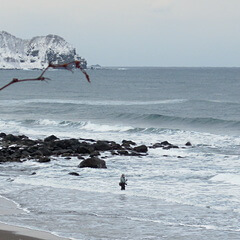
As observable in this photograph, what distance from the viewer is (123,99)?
2943 inches

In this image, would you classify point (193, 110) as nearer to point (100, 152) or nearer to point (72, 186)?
point (100, 152)

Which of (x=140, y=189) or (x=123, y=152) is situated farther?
(x=123, y=152)

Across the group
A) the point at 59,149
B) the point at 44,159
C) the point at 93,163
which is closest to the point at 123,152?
the point at 59,149

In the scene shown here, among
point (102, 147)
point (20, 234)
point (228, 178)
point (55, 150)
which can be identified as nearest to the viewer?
point (20, 234)

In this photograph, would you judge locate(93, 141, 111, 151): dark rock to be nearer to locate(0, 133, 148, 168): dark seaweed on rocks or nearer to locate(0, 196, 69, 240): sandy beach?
locate(0, 133, 148, 168): dark seaweed on rocks

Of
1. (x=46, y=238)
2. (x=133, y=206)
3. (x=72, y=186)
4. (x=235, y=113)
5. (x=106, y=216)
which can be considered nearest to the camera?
(x=46, y=238)

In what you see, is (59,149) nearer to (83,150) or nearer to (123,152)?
(83,150)

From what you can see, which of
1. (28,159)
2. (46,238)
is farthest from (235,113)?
(46,238)

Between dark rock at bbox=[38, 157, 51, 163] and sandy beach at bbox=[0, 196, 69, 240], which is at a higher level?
sandy beach at bbox=[0, 196, 69, 240]

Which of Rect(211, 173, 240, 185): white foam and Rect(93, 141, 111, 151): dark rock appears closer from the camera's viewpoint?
Rect(211, 173, 240, 185): white foam

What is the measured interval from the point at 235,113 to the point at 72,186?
35.5 metres

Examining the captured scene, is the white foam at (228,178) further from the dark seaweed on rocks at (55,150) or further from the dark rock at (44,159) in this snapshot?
the dark rock at (44,159)

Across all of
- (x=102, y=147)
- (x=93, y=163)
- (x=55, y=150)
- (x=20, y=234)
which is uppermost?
(x=20, y=234)

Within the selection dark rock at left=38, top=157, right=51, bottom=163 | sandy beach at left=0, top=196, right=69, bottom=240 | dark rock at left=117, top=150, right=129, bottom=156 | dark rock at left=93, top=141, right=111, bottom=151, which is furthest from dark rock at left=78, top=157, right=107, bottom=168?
sandy beach at left=0, top=196, right=69, bottom=240
